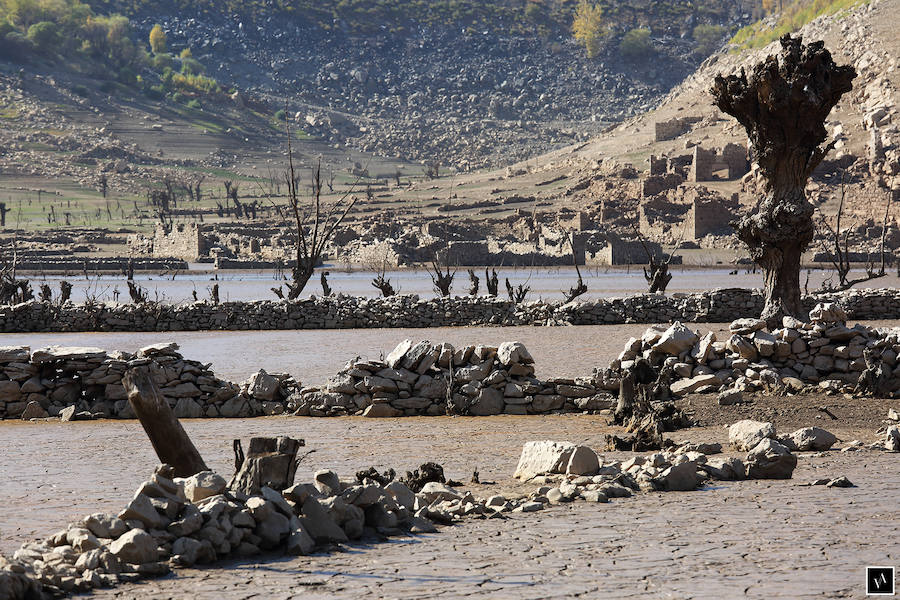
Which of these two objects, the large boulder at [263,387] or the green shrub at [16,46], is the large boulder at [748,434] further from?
the green shrub at [16,46]

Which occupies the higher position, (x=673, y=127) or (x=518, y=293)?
(x=673, y=127)

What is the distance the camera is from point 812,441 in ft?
32.1

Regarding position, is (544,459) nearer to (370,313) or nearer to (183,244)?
(370,313)

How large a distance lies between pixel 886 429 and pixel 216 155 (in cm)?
14098

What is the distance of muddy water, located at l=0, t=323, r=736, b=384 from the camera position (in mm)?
18984

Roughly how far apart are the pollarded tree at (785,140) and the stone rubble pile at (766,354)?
157 centimetres

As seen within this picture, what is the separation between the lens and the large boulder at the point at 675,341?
13.6m

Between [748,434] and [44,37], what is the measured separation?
189m

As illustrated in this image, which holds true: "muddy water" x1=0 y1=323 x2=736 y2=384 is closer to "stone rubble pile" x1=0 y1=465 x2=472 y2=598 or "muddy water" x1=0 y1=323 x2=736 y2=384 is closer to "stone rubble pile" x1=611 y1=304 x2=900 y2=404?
"stone rubble pile" x1=611 y1=304 x2=900 y2=404

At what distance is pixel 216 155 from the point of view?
5748 inches

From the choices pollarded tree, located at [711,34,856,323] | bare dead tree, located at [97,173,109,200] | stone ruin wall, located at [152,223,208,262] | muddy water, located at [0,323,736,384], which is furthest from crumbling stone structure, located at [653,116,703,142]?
pollarded tree, located at [711,34,856,323]

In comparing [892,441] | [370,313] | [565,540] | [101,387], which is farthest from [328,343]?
[565,540]

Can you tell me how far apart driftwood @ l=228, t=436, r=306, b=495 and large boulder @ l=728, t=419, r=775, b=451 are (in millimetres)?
4584

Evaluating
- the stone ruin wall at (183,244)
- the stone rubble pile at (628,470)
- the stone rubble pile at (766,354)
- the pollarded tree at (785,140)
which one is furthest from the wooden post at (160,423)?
the stone ruin wall at (183,244)
